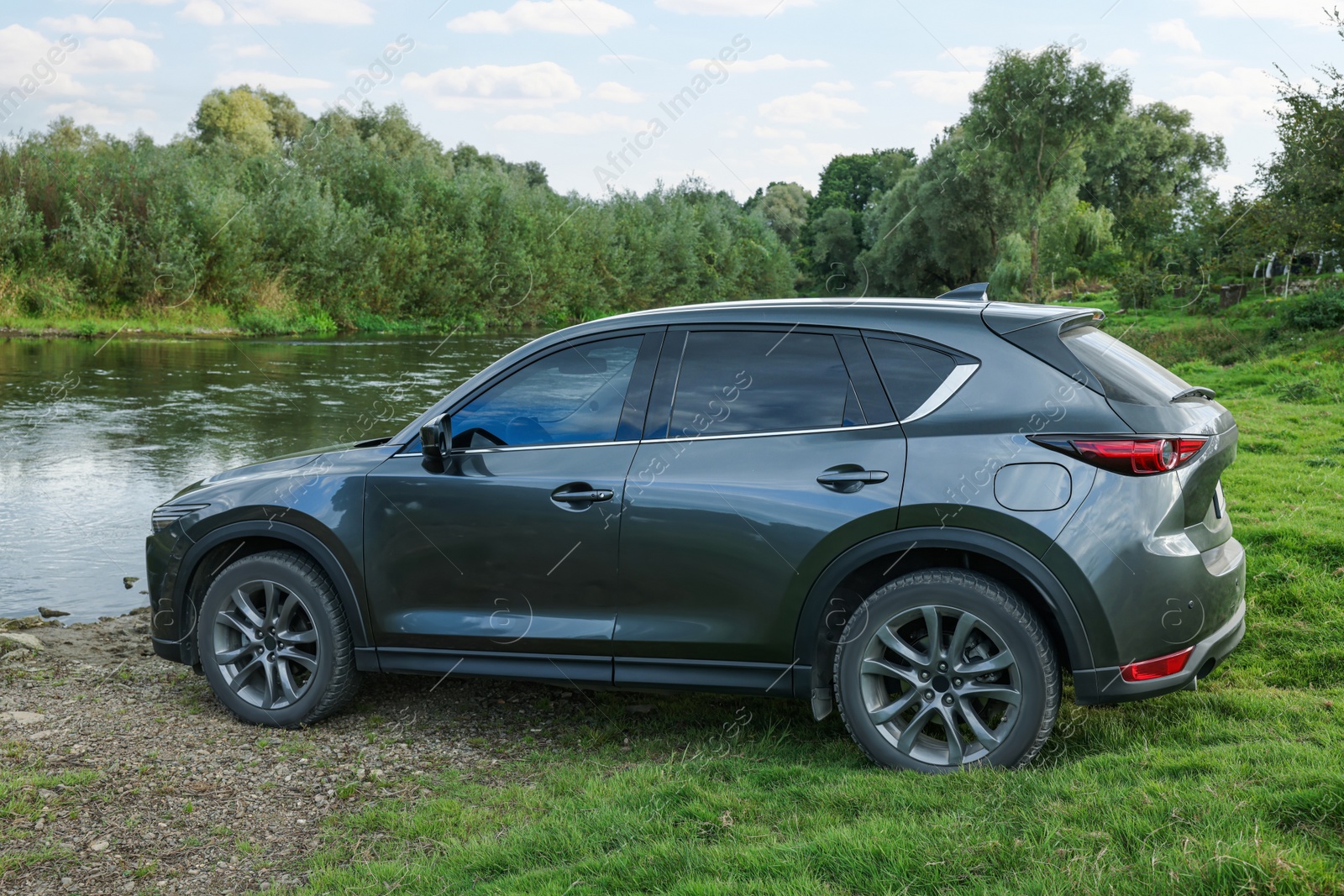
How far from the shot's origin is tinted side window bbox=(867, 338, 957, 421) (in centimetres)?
398

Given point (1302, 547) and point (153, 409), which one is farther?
point (153, 409)

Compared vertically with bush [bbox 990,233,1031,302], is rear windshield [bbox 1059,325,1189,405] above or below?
below

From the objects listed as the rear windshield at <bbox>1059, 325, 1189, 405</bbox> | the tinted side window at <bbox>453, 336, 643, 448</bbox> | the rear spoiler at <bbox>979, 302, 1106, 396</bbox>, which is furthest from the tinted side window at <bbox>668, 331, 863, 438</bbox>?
the rear windshield at <bbox>1059, 325, 1189, 405</bbox>

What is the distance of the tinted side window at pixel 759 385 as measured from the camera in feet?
13.5

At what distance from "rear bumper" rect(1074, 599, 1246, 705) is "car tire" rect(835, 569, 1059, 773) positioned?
0.30ft

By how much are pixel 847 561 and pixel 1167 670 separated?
1162mm

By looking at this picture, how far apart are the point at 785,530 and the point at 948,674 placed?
77 centimetres

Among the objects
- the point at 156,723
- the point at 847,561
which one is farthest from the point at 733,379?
the point at 156,723

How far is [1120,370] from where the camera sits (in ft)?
12.8

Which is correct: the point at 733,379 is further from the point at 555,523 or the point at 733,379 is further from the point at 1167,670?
the point at 1167,670

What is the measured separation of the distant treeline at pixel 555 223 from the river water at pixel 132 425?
16.7 feet

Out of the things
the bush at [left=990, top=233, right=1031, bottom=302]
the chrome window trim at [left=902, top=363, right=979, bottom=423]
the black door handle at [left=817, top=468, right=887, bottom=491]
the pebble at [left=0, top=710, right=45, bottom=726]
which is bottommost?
the pebble at [left=0, top=710, right=45, bottom=726]

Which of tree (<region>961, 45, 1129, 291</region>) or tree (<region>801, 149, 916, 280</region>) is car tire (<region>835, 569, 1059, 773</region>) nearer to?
tree (<region>961, 45, 1129, 291</region>)

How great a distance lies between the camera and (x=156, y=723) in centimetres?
495
